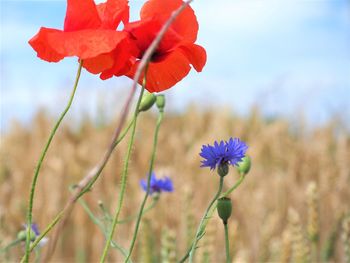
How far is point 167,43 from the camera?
27.4 inches

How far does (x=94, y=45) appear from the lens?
64 cm

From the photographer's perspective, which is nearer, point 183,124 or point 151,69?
point 151,69

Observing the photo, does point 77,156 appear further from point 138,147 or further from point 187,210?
point 187,210

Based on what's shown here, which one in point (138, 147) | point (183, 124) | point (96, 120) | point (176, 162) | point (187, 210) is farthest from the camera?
point (183, 124)

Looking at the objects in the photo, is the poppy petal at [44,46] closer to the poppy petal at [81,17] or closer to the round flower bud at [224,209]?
the poppy petal at [81,17]

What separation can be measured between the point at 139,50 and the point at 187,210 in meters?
0.73

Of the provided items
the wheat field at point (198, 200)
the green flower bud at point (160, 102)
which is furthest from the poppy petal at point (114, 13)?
the wheat field at point (198, 200)

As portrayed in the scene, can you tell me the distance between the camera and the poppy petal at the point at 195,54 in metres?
0.72

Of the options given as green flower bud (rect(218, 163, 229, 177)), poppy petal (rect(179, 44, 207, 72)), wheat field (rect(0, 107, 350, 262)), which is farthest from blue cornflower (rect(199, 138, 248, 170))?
wheat field (rect(0, 107, 350, 262))

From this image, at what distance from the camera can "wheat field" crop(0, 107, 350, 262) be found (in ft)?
4.66

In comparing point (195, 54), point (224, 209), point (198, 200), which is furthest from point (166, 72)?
point (198, 200)

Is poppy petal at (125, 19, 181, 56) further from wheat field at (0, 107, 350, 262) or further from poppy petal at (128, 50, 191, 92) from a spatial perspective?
wheat field at (0, 107, 350, 262)

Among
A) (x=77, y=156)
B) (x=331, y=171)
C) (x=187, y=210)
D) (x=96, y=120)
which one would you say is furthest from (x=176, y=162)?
(x=96, y=120)

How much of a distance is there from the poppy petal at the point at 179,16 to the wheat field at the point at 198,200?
1.75 feet
